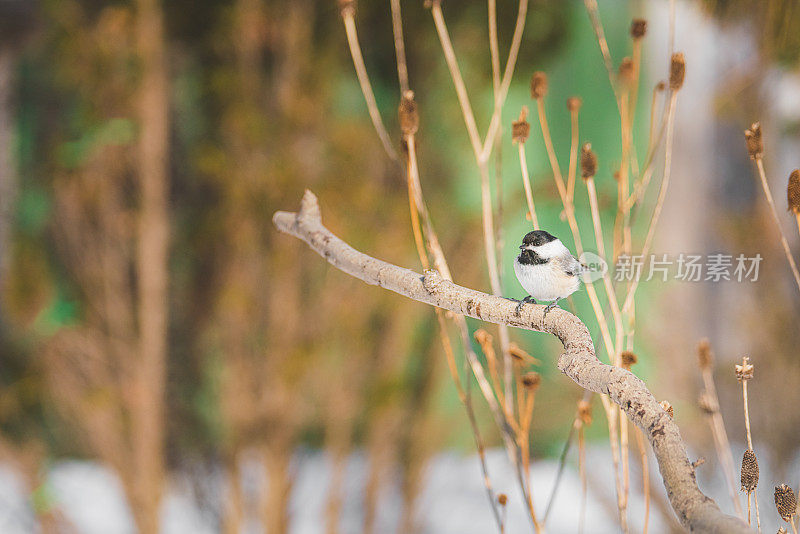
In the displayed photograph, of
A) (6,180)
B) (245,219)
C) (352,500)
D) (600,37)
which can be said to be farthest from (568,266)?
(6,180)

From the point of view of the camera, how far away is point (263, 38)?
102 centimetres

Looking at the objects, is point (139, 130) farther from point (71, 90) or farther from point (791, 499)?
point (791, 499)

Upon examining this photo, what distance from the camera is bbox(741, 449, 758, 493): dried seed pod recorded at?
265 mm

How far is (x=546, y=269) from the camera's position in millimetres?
275

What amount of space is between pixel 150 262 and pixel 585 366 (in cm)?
92

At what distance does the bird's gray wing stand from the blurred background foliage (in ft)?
2.13

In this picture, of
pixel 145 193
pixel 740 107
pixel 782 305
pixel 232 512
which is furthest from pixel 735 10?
pixel 232 512

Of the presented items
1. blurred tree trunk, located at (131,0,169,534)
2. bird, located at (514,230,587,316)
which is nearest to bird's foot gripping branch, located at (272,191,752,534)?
bird, located at (514,230,587,316)

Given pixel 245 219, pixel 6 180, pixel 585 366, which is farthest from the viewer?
pixel 6 180

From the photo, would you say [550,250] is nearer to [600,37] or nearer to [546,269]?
[546,269]

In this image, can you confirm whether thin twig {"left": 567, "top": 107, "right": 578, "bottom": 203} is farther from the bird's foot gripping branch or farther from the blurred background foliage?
the blurred background foliage

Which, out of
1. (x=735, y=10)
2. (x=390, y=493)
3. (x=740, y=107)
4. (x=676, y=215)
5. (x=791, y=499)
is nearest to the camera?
(x=791, y=499)

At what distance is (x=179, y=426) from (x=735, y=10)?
1.10 m

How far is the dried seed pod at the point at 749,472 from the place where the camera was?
0.87 feet
